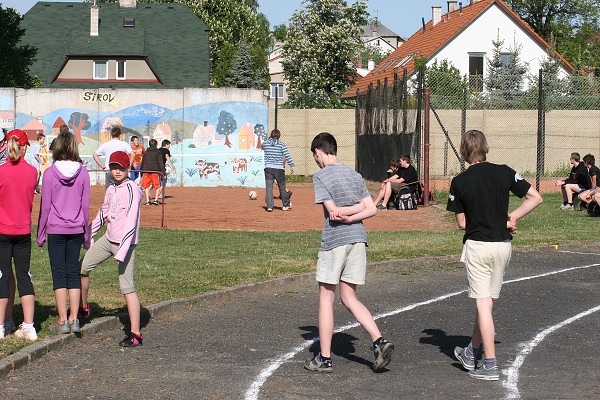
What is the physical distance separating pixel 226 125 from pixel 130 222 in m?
26.3

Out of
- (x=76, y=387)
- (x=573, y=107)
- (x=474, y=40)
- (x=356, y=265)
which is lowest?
(x=76, y=387)

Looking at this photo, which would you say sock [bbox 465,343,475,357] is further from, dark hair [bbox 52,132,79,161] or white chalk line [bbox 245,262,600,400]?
dark hair [bbox 52,132,79,161]

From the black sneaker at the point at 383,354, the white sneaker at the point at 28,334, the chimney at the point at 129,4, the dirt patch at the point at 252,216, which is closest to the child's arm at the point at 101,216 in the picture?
the white sneaker at the point at 28,334

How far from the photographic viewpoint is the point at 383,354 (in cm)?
811

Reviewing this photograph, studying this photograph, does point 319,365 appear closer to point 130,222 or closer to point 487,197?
point 487,197

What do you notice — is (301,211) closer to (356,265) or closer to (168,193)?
(168,193)

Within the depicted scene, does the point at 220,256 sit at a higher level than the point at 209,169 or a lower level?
lower

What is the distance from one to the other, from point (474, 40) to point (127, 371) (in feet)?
168

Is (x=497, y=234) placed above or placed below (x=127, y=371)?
above

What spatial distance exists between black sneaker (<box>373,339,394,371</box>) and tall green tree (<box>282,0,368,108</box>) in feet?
192

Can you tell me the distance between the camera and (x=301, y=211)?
25047 millimetres

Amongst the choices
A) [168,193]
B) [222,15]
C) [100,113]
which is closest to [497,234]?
[168,193]

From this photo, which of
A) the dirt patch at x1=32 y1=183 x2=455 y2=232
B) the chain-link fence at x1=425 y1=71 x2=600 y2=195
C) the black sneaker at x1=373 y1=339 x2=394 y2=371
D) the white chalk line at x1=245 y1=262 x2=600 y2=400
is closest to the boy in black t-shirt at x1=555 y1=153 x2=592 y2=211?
the dirt patch at x1=32 y1=183 x2=455 y2=232

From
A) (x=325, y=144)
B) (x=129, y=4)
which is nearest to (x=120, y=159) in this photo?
(x=325, y=144)
